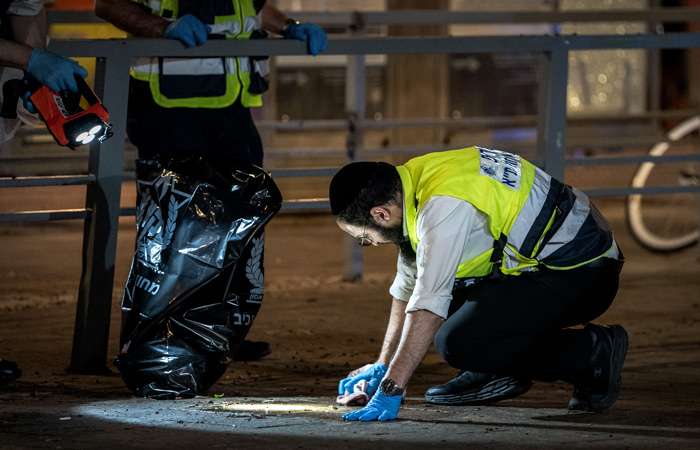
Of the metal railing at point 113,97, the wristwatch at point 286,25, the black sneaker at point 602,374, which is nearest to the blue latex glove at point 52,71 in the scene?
the metal railing at point 113,97

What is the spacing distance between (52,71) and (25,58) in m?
0.12

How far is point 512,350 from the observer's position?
4.98 meters

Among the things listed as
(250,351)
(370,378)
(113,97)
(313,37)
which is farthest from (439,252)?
(250,351)

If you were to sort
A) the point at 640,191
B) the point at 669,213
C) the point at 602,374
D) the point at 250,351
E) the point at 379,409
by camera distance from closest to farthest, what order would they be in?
the point at 379,409 → the point at 602,374 → the point at 250,351 → the point at 640,191 → the point at 669,213

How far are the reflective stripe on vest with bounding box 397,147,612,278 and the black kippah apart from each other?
0.42ft

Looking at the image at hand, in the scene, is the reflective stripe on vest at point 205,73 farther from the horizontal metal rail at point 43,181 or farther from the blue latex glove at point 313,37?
the horizontal metal rail at point 43,181

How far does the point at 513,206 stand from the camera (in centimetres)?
486

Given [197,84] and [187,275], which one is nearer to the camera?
[187,275]

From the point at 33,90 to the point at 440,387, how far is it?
1.81m

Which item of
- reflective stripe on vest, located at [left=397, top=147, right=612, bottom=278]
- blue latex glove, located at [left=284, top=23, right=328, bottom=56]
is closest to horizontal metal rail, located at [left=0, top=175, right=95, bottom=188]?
blue latex glove, located at [left=284, top=23, right=328, bottom=56]

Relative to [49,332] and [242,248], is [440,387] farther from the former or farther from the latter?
[49,332]

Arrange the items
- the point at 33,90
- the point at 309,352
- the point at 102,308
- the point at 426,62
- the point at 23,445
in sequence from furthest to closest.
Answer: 1. the point at 426,62
2. the point at 309,352
3. the point at 102,308
4. the point at 33,90
5. the point at 23,445

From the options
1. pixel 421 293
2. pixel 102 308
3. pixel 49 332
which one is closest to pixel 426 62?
pixel 49 332

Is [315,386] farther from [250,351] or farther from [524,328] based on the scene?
[524,328]
